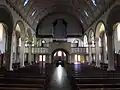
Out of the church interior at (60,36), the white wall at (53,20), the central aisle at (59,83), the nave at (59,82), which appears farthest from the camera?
the white wall at (53,20)

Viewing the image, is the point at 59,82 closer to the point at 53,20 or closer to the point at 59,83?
the point at 59,83

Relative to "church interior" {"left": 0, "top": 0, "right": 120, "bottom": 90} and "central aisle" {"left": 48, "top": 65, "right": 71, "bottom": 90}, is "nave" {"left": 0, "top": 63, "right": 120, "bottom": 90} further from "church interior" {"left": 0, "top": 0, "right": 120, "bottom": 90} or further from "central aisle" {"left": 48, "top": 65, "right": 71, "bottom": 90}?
"church interior" {"left": 0, "top": 0, "right": 120, "bottom": 90}

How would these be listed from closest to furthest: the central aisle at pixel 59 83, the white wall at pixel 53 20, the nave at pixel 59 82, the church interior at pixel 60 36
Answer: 1. the nave at pixel 59 82
2. the central aisle at pixel 59 83
3. the church interior at pixel 60 36
4. the white wall at pixel 53 20

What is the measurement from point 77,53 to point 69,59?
2180 millimetres

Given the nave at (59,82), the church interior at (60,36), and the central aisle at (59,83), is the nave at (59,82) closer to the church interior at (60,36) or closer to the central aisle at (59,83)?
the central aisle at (59,83)

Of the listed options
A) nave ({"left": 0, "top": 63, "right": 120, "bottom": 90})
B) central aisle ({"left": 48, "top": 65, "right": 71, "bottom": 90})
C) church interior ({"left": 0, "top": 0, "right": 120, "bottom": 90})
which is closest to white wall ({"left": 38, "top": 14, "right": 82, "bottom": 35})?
church interior ({"left": 0, "top": 0, "right": 120, "bottom": 90})

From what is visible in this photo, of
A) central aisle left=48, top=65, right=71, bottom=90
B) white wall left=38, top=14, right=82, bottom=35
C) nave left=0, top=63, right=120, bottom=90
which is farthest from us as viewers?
white wall left=38, top=14, right=82, bottom=35

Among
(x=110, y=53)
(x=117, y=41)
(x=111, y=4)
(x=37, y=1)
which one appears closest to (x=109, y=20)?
(x=111, y=4)

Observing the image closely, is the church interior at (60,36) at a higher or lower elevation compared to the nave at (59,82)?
higher

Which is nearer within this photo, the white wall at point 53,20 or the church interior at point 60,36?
the church interior at point 60,36

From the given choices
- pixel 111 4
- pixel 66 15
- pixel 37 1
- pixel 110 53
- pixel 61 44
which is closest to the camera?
pixel 111 4

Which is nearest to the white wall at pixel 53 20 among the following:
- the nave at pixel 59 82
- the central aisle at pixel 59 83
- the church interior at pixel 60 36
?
the church interior at pixel 60 36

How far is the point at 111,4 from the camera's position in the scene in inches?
595

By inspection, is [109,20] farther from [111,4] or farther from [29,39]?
[29,39]
